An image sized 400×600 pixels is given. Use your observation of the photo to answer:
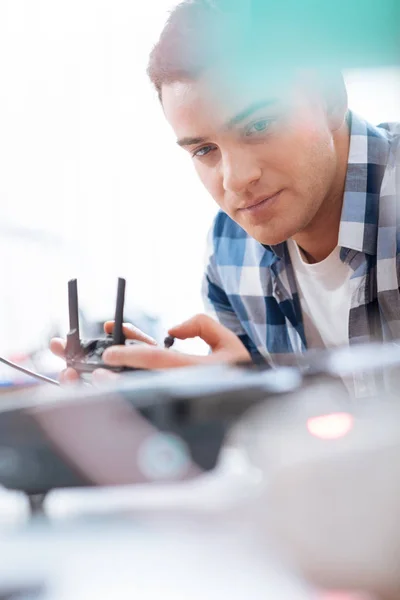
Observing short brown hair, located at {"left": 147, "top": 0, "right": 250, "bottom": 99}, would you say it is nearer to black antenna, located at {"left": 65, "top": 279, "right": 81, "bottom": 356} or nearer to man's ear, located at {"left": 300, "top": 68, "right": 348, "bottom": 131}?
man's ear, located at {"left": 300, "top": 68, "right": 348, "bottom": 131}

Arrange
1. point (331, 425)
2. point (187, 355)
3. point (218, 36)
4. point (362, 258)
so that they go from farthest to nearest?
point (362, 258), point (218, 36), point (187, 355), point (331, 425)

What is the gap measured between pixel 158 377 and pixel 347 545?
0.57 ft

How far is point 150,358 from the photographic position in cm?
42

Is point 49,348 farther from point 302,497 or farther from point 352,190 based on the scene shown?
point 352,190

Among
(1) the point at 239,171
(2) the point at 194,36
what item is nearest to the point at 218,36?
(2) the point at 194,36

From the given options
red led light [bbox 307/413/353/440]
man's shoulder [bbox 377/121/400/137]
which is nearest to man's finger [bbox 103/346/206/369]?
red led light [bbox 307/413/353/440]

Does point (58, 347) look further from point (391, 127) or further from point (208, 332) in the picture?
point (391, 127)

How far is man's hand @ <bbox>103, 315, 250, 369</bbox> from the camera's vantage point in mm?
413

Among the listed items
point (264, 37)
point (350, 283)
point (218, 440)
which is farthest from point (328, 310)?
point (218, 440)

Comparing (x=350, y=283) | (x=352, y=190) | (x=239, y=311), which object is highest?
(x=352, y=190)

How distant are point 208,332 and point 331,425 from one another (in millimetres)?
219

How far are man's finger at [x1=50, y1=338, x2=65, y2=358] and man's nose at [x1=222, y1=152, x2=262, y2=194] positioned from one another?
262 millimetres

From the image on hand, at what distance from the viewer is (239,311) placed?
36.1 inches

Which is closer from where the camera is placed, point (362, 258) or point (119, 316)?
point (119, 316)
